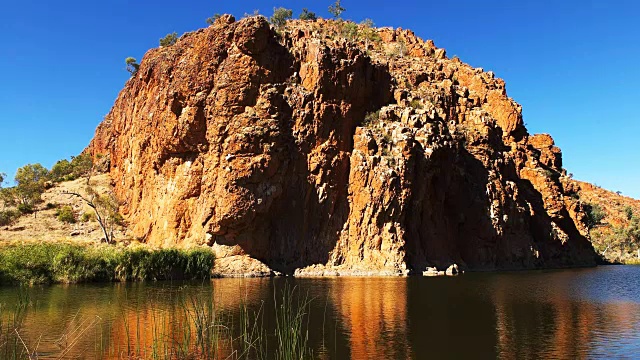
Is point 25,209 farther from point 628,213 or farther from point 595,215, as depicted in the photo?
point 628,213

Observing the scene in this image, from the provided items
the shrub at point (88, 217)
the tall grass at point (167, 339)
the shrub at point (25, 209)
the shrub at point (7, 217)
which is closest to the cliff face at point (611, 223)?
the shrub at point (88, 217)

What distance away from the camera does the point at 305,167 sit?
2409 inches

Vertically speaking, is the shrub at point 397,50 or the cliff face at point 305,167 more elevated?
the shrub at point 397,50

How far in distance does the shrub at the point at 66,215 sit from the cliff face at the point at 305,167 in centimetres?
736

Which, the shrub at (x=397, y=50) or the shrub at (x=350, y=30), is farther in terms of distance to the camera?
the shrub at (x=350, y=30)

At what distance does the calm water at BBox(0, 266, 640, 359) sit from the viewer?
1867 cm

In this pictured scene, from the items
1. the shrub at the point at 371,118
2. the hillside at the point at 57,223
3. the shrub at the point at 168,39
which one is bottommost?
the hillside at the point at 57,223

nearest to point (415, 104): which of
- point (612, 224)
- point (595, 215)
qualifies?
point (595, 215)

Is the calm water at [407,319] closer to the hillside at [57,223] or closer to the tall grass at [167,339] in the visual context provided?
the tall grass at [167,339]

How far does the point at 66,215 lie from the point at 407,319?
58.0 m

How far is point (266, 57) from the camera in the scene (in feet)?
204

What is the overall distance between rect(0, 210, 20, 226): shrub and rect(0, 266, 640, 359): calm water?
116 feet

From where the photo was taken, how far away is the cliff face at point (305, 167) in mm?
57406

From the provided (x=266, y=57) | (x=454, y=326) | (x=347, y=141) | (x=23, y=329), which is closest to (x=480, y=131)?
(x=347, y=141)
